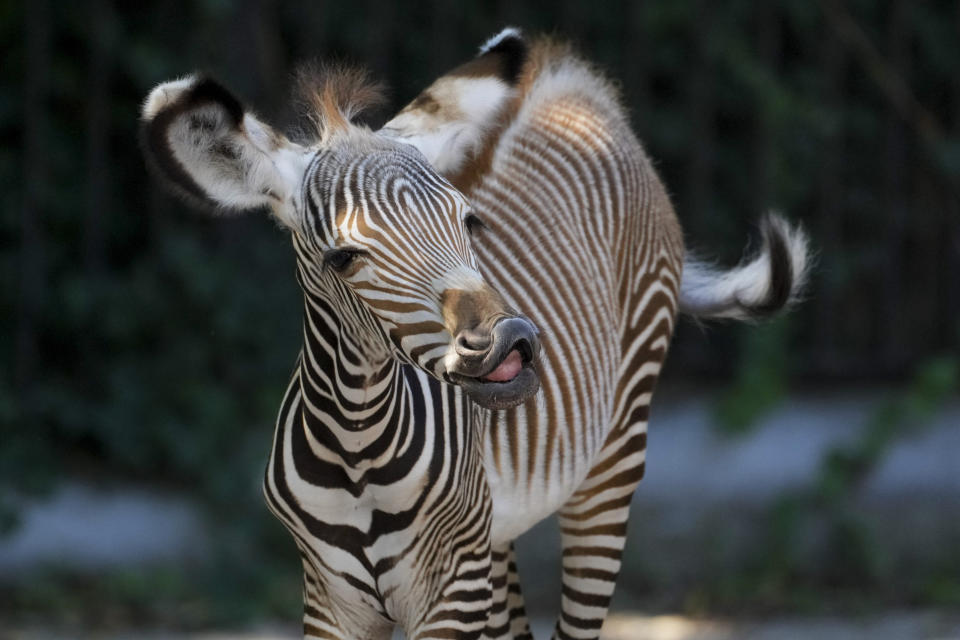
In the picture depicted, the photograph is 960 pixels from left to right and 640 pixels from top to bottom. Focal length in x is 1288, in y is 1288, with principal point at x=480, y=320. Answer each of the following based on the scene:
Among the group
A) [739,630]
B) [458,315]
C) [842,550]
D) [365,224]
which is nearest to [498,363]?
[458,315]

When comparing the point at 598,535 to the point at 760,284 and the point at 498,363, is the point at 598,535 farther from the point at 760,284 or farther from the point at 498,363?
the point at 498,363

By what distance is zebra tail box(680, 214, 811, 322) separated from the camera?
459 centimetres

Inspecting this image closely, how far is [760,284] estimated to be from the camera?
15.2 feet

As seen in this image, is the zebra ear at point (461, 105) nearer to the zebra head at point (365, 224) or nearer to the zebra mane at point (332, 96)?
the zebra mane at point (332, 96)

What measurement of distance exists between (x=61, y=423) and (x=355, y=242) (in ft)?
15.5

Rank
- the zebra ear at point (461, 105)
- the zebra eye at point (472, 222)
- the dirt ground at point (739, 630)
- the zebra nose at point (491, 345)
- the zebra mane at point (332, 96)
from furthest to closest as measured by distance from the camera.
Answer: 1. the dirt ground at point (739, 630)
2. the zebra ear at point (461, 105)
3. the zebra mane at point (332, 96)
4. the zebra eye at point (472, 222)
5. the zebra nose at point (491, 345)

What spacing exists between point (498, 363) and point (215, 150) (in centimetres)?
94

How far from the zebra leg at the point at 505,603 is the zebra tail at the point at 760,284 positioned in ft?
3.86

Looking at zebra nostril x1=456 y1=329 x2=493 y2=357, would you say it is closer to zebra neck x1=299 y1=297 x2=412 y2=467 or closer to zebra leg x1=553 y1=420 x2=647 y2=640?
zebra neck x1=299 y1=297 x2=412 y2=467

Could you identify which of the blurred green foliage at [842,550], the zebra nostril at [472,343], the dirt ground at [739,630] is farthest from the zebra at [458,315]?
the blurred green foliage at [842,550]

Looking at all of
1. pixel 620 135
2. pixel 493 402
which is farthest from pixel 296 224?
pixel 620 135

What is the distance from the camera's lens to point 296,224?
10.2 feet

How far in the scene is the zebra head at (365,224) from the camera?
107 inches

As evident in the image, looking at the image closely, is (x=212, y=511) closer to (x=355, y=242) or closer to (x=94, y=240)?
(x=94, y=240)
